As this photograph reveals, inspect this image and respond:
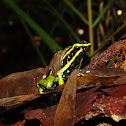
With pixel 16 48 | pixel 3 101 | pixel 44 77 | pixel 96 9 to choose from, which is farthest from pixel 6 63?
pixel 3 101

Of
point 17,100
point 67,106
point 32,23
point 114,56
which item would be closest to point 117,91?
point 67,106

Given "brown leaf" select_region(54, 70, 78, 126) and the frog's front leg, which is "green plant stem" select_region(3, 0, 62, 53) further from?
"brown leaf" select_region(54, 70, 78, 126)

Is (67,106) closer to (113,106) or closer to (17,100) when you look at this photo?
(113,106)

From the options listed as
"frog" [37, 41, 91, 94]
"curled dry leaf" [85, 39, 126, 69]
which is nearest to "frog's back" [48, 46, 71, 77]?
"frog" [37, 41, 91, 94]

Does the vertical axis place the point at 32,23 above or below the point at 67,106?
above

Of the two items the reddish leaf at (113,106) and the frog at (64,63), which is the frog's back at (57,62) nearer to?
the frog at (64,63)
